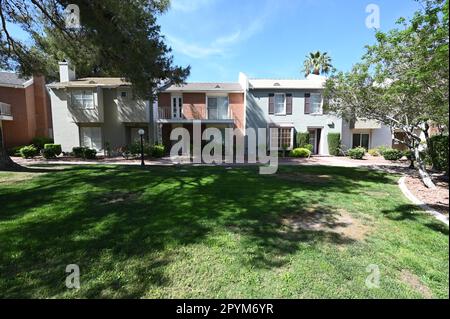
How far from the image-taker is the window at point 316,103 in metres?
21.1

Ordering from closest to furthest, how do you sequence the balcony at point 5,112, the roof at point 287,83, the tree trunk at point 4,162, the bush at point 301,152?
the tree trunk at point 4,162, the bush at point 301,152, the balcony at point 5,112, the roof at point 287,83

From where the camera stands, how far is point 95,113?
19.4 meters

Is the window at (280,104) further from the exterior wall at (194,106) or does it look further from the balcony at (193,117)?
the exterior wall at (194,106)

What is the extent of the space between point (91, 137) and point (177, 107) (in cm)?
768

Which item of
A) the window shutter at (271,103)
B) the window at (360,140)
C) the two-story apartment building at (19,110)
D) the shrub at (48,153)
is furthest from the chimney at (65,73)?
the window at (360,140)

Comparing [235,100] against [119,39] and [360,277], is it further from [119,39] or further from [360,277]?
[360,277]

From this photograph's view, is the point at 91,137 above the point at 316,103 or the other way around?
the other way around

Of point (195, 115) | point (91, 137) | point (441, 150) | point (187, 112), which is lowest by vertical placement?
point (441, 150)

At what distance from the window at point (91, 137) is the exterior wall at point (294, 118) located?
1267cm

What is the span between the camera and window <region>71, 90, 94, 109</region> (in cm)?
1930

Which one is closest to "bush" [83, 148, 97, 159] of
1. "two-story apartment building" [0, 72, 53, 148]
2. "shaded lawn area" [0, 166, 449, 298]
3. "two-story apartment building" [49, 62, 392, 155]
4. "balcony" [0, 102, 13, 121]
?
"two-story apartment building" [49, 62, 392, 155]

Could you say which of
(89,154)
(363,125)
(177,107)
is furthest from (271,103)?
(89,154)

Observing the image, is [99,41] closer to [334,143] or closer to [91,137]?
[91,137]

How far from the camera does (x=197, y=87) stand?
2128 centimetres
